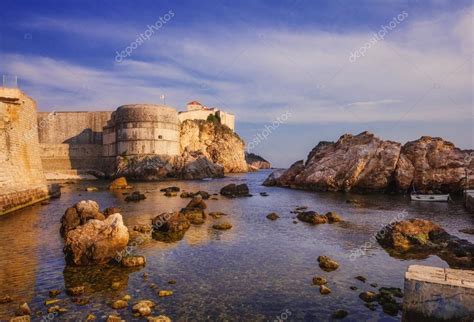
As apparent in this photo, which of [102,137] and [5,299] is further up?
[102,137]

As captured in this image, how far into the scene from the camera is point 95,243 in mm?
13766

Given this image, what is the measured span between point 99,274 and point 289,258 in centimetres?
742

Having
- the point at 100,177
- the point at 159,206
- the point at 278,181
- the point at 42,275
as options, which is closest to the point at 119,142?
the point at 100,177

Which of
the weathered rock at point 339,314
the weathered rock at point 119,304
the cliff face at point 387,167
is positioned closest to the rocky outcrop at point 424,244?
the weathered rock at point 339,314

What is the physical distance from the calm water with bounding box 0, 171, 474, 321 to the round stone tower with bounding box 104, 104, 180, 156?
171 ft

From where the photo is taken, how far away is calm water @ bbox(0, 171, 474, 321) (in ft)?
32.1

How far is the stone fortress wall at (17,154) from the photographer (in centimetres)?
2616

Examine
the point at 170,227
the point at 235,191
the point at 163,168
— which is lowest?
the point at 170,227

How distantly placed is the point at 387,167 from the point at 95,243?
127 ft

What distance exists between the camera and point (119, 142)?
3027 inches

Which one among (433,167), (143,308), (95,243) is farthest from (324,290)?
(433,167)

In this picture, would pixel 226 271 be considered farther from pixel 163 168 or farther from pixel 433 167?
pixel 163 168

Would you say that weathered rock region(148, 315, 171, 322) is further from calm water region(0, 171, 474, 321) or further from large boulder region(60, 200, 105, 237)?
large boulder region(60, 200, 105, 237)

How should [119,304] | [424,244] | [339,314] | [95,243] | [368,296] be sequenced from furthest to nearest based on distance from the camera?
[424,244] → [95,243] → [368,296] → [119,304] → [339,314]
